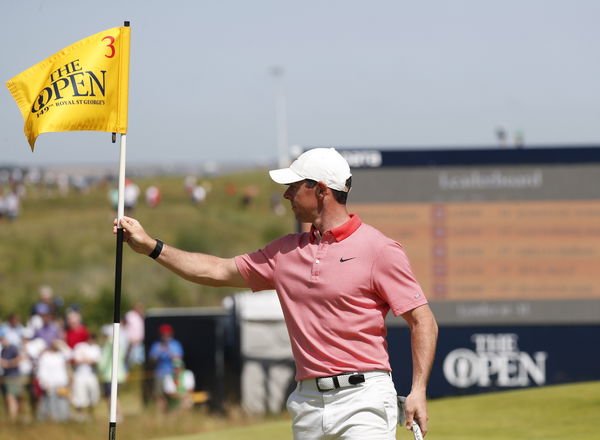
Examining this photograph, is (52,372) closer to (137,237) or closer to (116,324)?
(116,324)

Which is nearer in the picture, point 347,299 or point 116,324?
point 347,299

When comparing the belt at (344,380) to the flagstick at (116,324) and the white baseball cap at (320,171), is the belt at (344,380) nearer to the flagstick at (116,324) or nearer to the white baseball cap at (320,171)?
the white baseball cap at (320,171)

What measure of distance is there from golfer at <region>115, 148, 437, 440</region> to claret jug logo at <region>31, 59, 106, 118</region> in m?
1.73

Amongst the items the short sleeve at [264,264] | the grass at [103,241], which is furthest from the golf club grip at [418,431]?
the grass at [103,241]

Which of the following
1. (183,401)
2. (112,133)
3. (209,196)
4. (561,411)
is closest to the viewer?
(112,133)

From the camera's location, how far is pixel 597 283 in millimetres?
15492

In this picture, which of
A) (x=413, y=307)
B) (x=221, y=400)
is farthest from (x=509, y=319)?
(x=413, y=307)

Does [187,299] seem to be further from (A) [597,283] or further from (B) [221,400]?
(A) [597,283]

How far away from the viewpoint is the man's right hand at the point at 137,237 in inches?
257

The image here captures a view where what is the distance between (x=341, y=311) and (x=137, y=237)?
3.94 ft

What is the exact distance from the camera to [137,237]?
21.4ft

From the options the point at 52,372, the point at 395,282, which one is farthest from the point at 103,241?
the point at 395,282

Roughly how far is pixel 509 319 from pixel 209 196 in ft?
223

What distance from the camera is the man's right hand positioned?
6.52 metres
